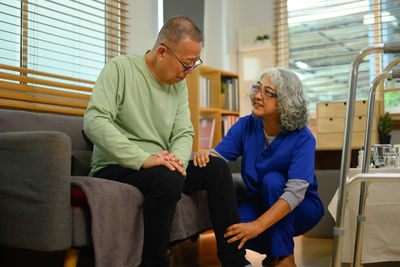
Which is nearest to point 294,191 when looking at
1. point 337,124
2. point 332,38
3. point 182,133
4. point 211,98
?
point 182,133

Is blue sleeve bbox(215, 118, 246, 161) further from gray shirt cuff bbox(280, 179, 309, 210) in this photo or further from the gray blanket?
the gray blanket

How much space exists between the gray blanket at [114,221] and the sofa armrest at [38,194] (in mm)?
80

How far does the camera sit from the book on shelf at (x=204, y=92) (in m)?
3.88

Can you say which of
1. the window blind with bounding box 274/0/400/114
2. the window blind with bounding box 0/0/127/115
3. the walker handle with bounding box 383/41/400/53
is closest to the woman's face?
the walker handle with bounding box 383/41/400/53

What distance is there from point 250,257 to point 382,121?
1.95 metres

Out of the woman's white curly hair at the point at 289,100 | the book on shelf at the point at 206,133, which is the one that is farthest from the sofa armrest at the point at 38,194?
the book on shelf at the point at 206,133

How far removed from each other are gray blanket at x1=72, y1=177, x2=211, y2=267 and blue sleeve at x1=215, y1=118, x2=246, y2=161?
677 mm

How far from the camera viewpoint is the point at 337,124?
11.7 feet

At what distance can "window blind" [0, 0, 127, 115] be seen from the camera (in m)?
2.72

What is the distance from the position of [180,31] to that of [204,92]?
215 cm

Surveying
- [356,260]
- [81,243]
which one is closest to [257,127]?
[356,260]

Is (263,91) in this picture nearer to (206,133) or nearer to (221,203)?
(221,203)

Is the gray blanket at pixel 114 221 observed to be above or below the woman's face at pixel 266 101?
below

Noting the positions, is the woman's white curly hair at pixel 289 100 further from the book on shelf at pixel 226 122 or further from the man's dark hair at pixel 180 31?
the book on shelf at pixel 226 122
